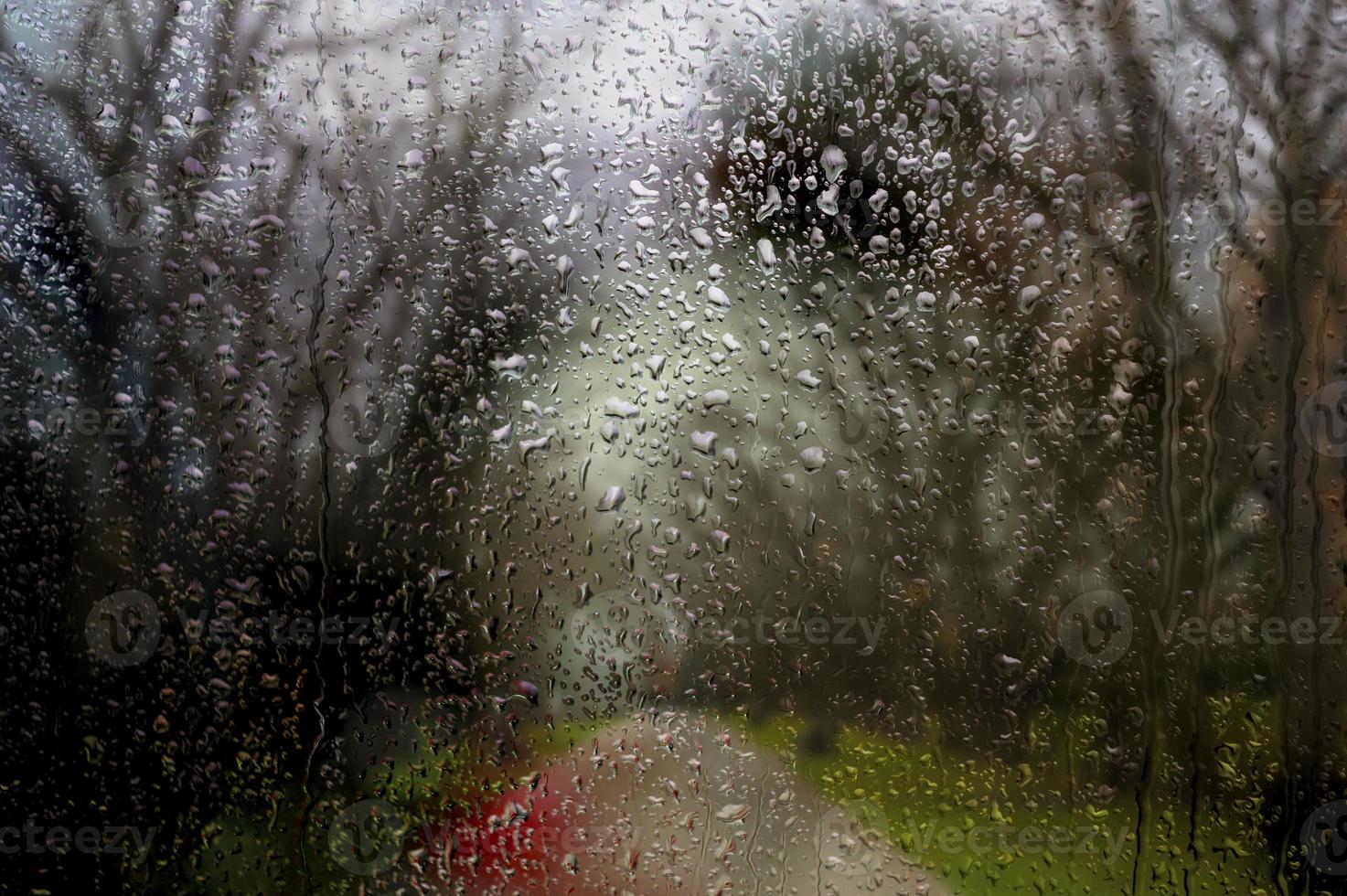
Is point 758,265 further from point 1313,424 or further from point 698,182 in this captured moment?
point 1313,424

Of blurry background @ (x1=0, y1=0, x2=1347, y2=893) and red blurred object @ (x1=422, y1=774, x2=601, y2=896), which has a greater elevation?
blurry background @ (x1=0, y1=0, x2=1347, y2=893)

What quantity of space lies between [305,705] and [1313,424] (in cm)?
113

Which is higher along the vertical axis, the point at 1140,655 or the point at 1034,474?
the point at 1034,474

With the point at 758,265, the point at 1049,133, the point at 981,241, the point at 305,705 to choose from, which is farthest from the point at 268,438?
the point at 1049,133

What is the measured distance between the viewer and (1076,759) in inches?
33.5

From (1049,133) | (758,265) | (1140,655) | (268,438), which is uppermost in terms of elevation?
(1049,133)

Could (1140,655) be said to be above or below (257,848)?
above

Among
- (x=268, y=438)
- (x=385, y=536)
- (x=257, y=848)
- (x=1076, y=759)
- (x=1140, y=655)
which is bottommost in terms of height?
(x=257, y=848)

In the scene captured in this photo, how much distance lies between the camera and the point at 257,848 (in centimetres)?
90

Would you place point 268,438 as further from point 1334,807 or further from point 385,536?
point 1334,807

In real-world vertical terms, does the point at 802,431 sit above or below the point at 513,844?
above

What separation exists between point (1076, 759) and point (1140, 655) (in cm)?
13

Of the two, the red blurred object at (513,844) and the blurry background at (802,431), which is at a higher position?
the blurry background at (802,431)

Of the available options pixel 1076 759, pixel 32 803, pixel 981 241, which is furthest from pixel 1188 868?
pixel 32 803
